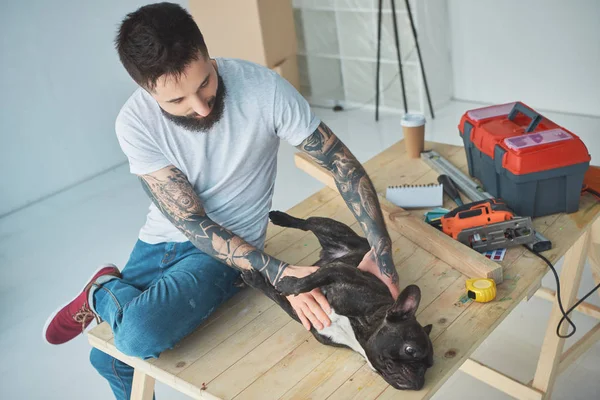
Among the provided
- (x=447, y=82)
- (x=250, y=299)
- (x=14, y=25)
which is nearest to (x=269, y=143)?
(x=250, y=299)

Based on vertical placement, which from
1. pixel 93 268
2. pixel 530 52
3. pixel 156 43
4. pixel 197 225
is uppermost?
pixel 156 43

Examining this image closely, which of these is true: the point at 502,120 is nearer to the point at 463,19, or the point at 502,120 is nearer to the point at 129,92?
the point at 463,19

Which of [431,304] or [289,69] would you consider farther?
[289,69]

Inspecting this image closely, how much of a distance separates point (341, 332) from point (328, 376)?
→ 115 millimetres

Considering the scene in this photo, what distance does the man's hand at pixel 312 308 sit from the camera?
5.31 ft

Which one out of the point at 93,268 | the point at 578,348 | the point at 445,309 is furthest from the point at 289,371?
the point at 93,268

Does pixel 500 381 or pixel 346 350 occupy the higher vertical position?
pixel 346 350

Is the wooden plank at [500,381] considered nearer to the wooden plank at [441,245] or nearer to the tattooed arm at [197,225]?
the wooden plank at [441,245]

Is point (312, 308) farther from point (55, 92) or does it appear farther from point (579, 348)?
point (55, 92)

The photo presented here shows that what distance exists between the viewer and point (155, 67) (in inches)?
61.4

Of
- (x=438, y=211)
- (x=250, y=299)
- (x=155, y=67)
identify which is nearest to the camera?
(x=155, y=67)

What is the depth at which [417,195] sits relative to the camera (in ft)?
7.18

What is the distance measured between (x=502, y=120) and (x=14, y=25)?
278cm

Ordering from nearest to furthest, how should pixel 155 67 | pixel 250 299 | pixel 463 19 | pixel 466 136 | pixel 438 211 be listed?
1. pixel 155 67
2. pixel 250 299
3. pixel 438 211
4. pixel 466 136
5. pixel 463 19
